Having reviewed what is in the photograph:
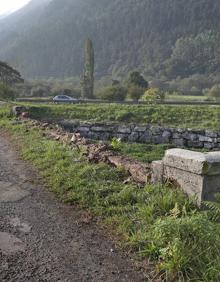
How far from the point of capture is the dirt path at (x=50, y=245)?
4.37 m

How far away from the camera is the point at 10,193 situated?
6707 millimetres

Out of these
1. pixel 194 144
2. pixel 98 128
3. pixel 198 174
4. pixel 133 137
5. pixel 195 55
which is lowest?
pixel 194 144

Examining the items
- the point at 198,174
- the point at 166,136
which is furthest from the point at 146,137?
the point at 198,174

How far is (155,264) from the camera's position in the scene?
14.9 ft

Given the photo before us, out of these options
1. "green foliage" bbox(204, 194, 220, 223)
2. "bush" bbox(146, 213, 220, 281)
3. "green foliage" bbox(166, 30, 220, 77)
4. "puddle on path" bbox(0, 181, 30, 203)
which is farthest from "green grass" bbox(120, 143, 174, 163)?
"green foliage" bbox(166, 30, 220, 77)

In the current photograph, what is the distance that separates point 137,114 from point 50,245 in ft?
58.0

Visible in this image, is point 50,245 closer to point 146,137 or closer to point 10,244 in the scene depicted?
point 10,244

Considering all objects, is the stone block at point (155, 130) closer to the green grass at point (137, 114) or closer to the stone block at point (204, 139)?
the stone block at point (204, 139)

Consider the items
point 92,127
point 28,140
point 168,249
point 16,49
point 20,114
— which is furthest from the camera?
point 16,49

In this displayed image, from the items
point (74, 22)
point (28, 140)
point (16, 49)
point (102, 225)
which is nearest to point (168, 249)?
point (102, 225)

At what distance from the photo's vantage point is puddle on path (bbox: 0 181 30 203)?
642 cm

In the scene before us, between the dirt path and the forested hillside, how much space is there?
10505 centimetres

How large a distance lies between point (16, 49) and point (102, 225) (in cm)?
14156

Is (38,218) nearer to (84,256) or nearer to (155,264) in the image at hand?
(84,256)
